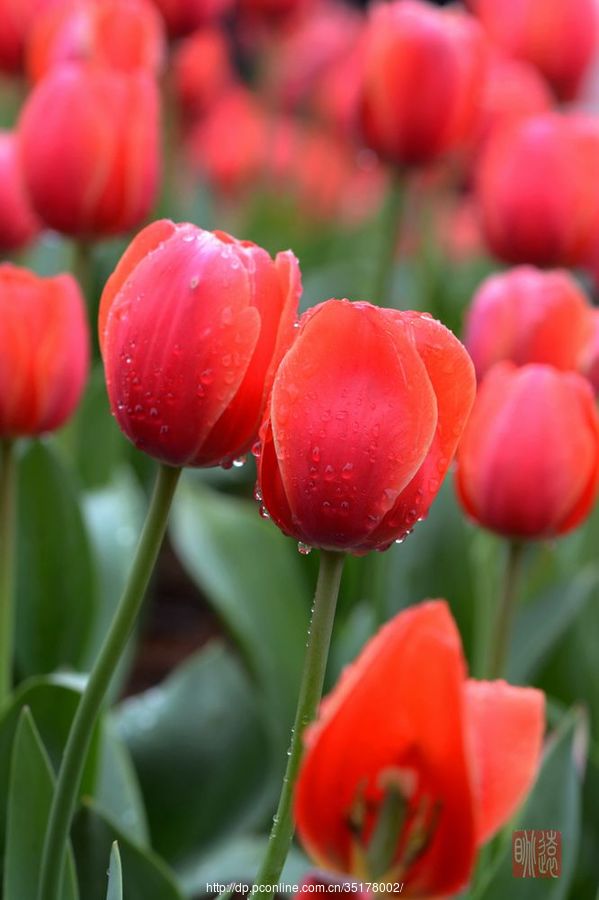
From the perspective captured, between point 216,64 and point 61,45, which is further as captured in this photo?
point 216,64

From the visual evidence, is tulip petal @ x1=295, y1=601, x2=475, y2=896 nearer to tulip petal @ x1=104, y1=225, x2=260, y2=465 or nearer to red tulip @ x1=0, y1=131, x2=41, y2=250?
tulip petal @ x1=104, y1=225, x2=260, y2=465

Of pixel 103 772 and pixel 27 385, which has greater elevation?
pixel 27 385

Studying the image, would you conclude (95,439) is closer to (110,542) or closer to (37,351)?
(110,542)

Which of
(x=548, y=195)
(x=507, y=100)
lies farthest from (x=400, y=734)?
(x=507, y=100)

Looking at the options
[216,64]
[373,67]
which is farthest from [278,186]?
[373,67]

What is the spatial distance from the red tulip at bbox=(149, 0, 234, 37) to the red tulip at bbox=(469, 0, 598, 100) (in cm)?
39

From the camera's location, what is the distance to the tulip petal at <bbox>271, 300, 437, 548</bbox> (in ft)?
1.48

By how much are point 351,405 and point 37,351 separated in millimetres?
331

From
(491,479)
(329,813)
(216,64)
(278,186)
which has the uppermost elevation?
(329,813)

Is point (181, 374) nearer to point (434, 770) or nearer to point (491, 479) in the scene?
point (434, 770)

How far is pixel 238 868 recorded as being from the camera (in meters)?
0.87

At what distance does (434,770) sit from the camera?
38 cm

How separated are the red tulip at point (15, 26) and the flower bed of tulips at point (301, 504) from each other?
1 centimetres

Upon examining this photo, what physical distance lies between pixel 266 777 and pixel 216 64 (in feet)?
5.35
